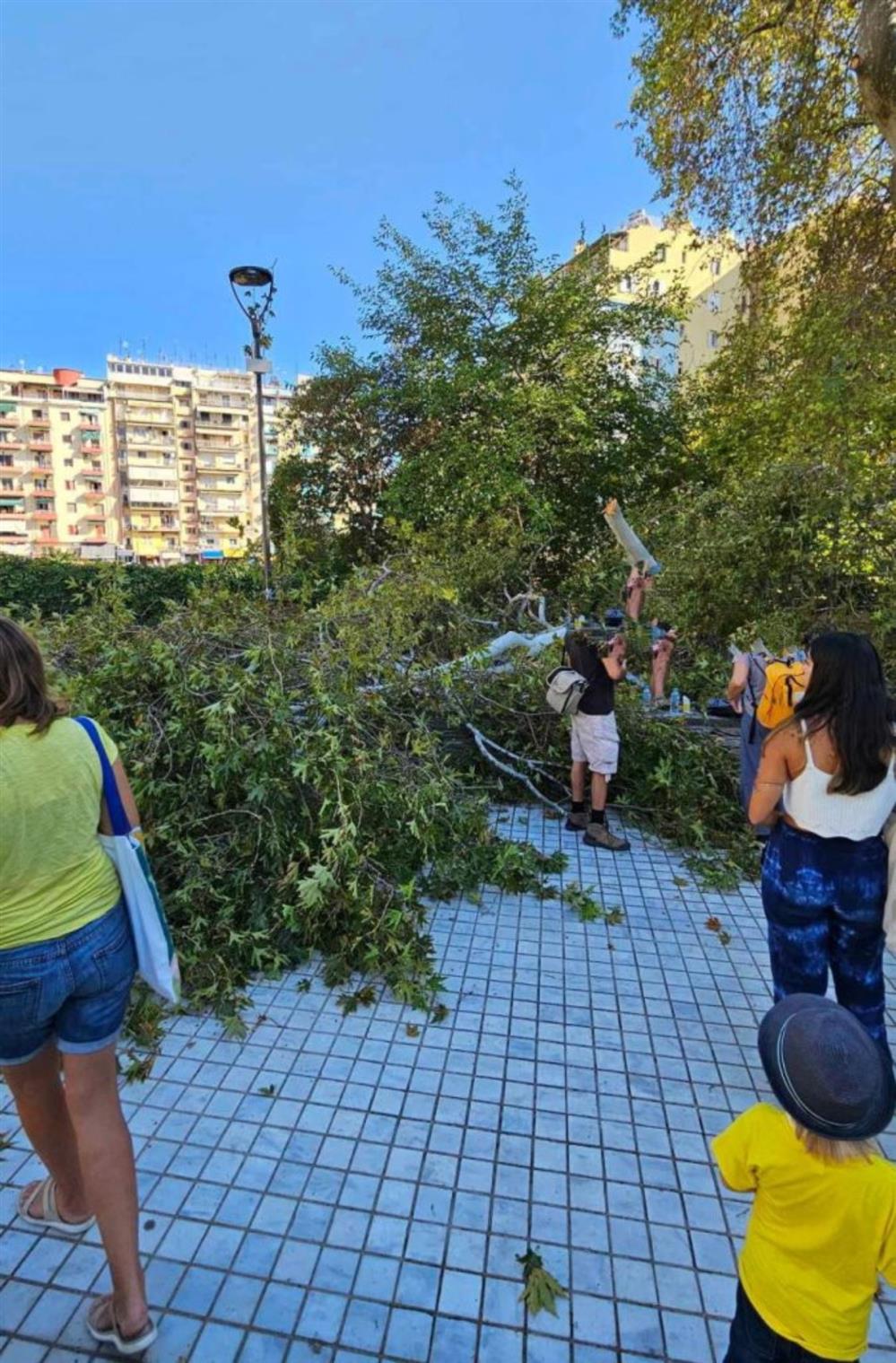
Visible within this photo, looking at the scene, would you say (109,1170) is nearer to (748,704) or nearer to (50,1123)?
(50,1123)

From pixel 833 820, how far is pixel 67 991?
2.22 meters

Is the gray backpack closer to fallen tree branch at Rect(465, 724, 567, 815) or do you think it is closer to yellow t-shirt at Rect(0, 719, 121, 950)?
fallen tree branch at Rect(465, 724, 567, 815)

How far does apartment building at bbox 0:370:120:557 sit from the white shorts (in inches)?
2802

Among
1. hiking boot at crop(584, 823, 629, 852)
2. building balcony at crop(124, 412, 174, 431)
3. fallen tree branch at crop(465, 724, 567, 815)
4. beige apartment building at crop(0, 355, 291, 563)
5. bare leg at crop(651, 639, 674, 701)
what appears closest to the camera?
hiking boot at crop(584, 823, 629, 852)

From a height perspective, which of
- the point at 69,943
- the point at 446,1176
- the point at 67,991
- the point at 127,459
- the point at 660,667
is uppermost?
the point at 127,459

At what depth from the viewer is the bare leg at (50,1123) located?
1819 millimetres

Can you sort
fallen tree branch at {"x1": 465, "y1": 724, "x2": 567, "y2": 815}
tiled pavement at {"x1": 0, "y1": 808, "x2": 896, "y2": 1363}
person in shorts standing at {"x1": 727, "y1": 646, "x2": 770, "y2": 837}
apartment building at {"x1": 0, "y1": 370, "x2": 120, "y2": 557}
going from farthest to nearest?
apartment building at {"x1": 0, "y1": 370, "x2": 120, "y2": 557} → fallen tree branch at {"x1": 465, "y1": 724, "x2": 567, "y2": 815} → person in shorts standing at {"x1": 727, "y1": 646, "x2": 770, "y2": 837} → tiled pavement at {"x1": 0, "y1": 808, "x2": 896, "y2": 1363}

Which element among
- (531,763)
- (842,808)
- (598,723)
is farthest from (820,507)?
(842,808)

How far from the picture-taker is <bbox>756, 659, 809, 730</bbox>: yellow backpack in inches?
119

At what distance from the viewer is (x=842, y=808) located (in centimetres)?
225

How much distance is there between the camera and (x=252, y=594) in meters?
5.44

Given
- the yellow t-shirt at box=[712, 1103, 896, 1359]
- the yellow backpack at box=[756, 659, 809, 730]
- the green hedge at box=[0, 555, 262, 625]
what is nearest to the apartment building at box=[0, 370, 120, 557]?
the green hedge at box=[0, 555, 262, 625]

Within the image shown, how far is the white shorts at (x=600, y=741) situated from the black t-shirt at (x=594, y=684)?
0.05 metres

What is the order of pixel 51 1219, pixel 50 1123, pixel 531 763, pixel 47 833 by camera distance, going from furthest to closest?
pixel 531 763
pixel 51 1219
pixel 50 1123
pixel 47 833
